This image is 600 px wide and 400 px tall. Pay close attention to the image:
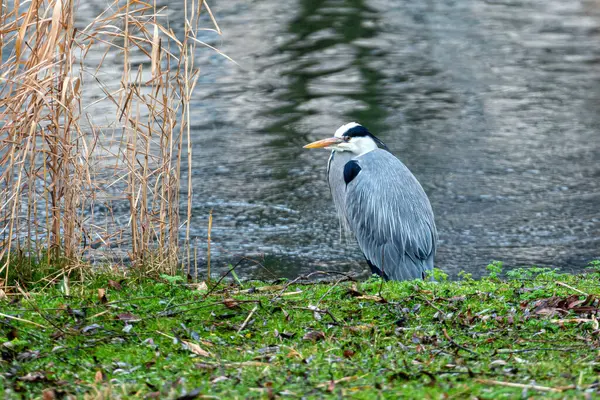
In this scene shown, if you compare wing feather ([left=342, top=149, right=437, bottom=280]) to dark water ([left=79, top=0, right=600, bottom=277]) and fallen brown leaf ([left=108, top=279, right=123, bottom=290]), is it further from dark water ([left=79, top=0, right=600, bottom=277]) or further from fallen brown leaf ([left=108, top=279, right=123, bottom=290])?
fallen brown leaf ([left=108, top=279, right=123, bottom=290])

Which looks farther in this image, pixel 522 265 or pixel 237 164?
pixel 237 164

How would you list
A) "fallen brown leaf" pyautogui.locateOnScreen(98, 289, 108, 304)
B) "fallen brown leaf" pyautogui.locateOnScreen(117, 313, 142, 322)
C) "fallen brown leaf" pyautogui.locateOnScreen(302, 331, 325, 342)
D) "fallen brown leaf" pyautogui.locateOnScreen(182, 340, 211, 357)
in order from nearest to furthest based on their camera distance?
"fallen brown leaf" pyautogui.locateOnScreen(182, 340, 211, 357)
"fallen brown leaf" pyautogui.locateOnScreen(302, 331, 325, 342)
"fallen brown leaf" pyautogui.locateOnScreen(117, 313, 142, 322)
"fallen brown leaf" pyautogui.locateOnScreen(98, 289, 108, 304)

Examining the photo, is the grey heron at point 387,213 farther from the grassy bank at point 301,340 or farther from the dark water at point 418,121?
the grassy bank at point 301,340

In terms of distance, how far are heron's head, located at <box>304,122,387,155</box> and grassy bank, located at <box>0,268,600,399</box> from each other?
1947 mm

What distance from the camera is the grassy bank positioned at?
3691 millimetres

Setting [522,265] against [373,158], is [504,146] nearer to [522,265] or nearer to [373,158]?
[522,265]

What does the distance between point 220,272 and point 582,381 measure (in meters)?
4.21

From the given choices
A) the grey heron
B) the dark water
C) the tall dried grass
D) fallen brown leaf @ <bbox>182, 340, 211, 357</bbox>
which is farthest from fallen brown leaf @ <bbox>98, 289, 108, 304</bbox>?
the dark water

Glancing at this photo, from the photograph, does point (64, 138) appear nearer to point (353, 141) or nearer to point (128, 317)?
point (128, 317)

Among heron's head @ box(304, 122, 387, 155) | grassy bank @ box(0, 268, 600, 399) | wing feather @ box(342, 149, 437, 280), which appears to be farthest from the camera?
heron's head @ box(304, 122, 387, 155)

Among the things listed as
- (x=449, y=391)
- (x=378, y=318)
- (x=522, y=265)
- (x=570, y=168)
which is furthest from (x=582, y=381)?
(x=570, y=168)

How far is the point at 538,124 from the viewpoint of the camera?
454 inches

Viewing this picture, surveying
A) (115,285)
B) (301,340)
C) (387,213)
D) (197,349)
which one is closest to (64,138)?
(115,285)

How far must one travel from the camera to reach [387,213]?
22.4 ft
